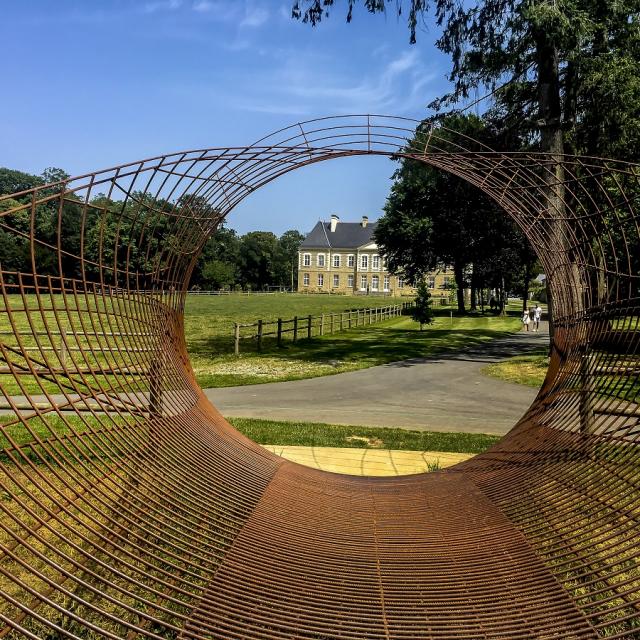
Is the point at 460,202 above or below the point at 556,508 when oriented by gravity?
above

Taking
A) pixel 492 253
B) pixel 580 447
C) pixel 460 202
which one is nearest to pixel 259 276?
pixel 492 253

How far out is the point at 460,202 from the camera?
749 inches

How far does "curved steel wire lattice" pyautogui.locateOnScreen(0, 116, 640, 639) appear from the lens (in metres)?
2.87

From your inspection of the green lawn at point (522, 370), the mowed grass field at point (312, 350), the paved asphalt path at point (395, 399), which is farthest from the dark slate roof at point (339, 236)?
the paved asphalt path at point (395, 399)

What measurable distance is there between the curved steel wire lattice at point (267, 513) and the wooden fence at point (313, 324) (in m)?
11.6

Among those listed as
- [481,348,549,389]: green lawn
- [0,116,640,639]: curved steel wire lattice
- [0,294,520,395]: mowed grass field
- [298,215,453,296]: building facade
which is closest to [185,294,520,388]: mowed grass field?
[0,294,520,395]: mowed grass field

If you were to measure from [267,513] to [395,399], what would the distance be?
698 cm

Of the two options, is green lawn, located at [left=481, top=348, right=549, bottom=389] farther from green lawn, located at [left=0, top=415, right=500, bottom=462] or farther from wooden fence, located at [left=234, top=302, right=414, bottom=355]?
wooden fence, located at [left=234, top=302, right=414, bottom=355]

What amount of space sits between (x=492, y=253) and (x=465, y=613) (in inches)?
1290

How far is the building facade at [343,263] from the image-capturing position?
7925 centimetres

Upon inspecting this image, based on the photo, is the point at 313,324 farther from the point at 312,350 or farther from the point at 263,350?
the point at 263,350

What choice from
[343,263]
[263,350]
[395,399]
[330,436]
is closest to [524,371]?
[395,399]

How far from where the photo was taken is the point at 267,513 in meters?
4.23

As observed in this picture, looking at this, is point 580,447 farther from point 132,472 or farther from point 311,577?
point 132,472
